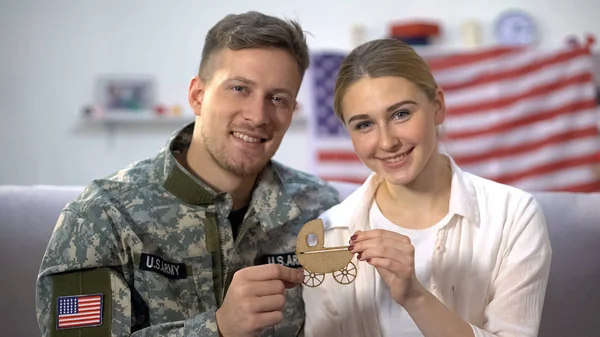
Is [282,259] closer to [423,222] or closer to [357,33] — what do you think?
[423,222]

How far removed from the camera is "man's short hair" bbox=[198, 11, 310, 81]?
1745 millimetres

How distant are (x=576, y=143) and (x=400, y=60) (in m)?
2.95

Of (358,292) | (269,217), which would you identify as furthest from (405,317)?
(269,217)

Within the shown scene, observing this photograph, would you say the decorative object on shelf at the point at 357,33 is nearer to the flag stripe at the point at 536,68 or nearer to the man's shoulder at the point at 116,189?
the flag stripe at the point at 536,68

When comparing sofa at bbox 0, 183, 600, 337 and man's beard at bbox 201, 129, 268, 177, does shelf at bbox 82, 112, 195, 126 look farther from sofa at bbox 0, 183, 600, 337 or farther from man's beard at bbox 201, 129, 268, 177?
man's beard at bbox 201, 129, 268, 177

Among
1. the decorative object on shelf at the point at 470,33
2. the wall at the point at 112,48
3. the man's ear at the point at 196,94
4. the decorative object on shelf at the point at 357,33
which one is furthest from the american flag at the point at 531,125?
the man's ear at the point at 196,94

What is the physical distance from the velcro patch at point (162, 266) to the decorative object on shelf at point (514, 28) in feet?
12.0

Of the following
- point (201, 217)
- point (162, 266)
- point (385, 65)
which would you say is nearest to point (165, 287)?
point (162, 266)

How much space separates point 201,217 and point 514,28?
3.66 meters

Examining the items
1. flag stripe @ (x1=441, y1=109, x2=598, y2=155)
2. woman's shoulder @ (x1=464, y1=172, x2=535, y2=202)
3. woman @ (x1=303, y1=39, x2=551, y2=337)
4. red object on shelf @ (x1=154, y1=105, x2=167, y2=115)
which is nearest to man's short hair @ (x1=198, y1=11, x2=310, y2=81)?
woman @ (x1=303, y1=39, x2=551, y2=337)

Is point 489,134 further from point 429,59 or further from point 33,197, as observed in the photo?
point 33,197

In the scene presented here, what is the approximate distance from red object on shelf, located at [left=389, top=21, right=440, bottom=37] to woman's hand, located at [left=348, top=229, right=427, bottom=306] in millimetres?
3476

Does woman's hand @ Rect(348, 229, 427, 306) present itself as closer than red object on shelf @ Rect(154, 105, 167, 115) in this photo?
Yes

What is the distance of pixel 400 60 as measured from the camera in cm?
155
